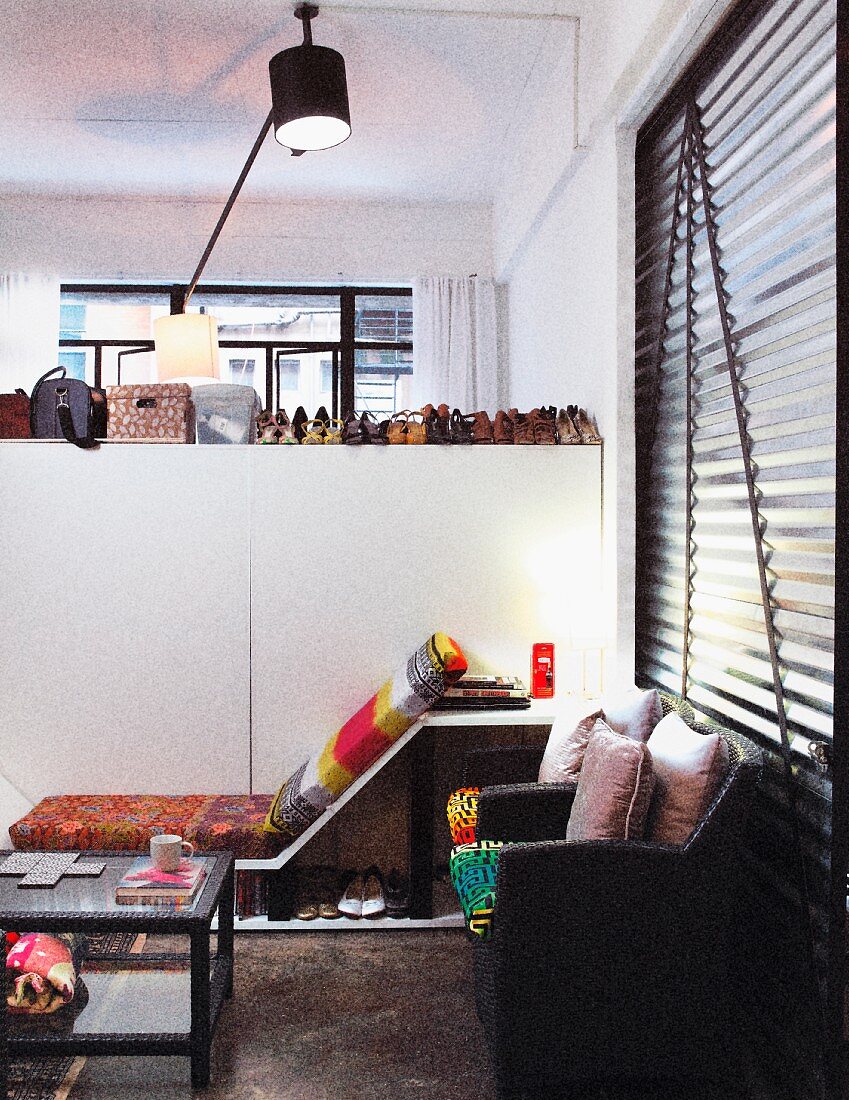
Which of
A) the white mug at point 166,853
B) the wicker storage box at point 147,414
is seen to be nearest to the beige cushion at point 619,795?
the white mug at point 166,853

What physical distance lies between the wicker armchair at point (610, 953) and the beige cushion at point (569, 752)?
665 millimetres

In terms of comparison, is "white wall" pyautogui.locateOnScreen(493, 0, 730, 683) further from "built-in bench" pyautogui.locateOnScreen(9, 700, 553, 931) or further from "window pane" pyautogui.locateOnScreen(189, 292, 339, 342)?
"window pane" pyautogui.locateOnScreen(189, 292, 339, 342)

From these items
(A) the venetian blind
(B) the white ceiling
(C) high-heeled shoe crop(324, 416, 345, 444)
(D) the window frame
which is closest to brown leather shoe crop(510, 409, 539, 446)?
(A) the venetian blind

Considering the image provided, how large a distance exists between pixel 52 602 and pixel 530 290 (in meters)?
3.22

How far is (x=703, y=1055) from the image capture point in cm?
228

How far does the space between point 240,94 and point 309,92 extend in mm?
1230

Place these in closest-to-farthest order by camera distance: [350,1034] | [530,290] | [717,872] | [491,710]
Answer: [717,872], [350,1034], [491,710], [530,290]

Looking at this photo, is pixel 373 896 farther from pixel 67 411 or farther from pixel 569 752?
pixel 67 411

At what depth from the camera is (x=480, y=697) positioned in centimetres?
355

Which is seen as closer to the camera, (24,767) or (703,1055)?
(703,1055)

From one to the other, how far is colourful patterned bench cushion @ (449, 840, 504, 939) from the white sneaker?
2.44 ft

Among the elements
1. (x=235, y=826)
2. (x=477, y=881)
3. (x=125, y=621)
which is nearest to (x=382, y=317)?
(x=125, y=621)

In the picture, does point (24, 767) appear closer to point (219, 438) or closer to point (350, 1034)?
point (219, 438)

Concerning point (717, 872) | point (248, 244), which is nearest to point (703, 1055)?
point (717, 872)
